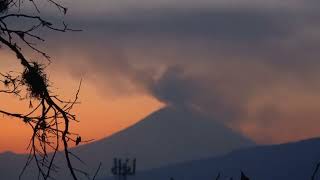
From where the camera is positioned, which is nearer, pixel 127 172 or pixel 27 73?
pixel 27 73

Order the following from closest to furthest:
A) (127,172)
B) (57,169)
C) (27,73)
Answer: (57,169)
(27,73)
(127,172)

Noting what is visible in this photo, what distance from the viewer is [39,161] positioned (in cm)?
473

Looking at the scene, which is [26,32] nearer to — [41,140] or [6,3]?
[6,3]

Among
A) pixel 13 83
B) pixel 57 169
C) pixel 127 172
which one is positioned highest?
pixel 127 172

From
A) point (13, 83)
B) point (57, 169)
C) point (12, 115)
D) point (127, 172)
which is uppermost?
point (127, 172)

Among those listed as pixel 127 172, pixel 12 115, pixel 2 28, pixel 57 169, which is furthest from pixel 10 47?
pixel 127 172

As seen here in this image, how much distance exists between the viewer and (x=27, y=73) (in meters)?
→ 4.98

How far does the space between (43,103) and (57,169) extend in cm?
47

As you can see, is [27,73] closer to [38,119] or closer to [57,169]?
[38,119]

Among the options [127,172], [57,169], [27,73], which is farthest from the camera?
[127,172]

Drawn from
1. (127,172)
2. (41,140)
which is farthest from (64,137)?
(127,172)

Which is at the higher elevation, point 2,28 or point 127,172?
point 127,172

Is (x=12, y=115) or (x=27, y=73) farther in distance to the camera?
(x=27, y=73)

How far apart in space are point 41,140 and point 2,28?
2.38 feet
